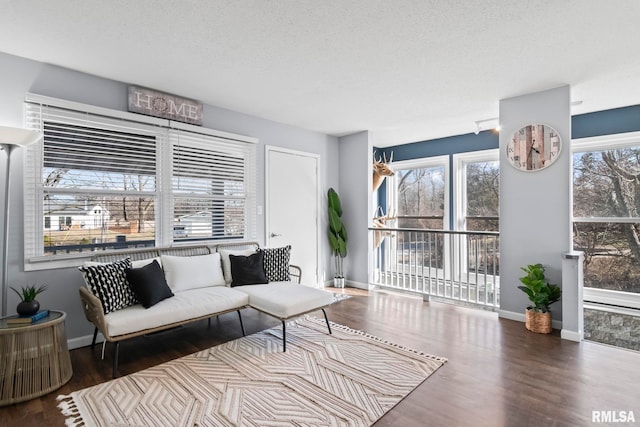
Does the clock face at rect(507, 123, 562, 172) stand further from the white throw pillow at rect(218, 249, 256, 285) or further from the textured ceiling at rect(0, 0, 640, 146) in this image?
the white throw pillow at rect(218, 249, 256, 285)

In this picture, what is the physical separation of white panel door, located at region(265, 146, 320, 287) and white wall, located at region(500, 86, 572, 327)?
2.62 metres

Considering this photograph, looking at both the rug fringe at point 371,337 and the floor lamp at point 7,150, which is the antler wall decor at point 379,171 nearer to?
the rug fringe at point 371,337

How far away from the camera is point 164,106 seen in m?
3.44

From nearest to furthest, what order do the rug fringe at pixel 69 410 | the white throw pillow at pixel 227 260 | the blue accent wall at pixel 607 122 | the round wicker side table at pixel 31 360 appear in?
the rug fringe at pixel 69 410
the round wicker side table at pixel 31 360
the white throw pillow at pixel 227 260
the blue accent wall at pixel 607 122

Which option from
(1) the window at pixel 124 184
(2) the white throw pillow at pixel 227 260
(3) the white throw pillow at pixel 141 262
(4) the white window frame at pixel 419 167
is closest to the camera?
(1) the window at pixel 124 184

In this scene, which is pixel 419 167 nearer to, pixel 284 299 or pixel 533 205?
pixel 533 205

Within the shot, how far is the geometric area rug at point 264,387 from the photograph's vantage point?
6.24ft

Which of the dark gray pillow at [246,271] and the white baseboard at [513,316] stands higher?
the dark gray pillow at [246,271]

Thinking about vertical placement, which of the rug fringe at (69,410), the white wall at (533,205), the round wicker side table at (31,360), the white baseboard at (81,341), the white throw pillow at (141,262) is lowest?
the rug fringe at (69,410)


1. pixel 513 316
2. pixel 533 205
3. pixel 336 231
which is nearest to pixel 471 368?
pixel 513 316

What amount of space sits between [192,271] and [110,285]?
2.55 feet

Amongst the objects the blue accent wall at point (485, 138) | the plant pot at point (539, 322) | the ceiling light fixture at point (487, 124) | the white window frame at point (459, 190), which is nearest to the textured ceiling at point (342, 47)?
the blue accent wall at point (485, 138)

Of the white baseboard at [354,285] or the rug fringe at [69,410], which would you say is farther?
the white baseboard at [354,285]

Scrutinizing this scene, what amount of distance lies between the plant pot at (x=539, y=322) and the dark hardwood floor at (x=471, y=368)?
90 millimetres
